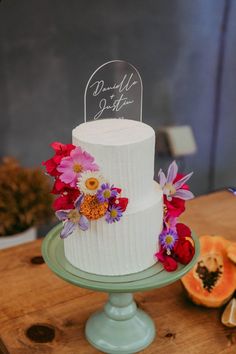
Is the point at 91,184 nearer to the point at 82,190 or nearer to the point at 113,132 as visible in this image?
the point at 82,190

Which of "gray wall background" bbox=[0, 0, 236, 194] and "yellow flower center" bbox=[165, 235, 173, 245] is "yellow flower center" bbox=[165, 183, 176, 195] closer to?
"yellow flower center" bbox=[165, 235, 173, 245]

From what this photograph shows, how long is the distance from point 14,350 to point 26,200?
0.95 m

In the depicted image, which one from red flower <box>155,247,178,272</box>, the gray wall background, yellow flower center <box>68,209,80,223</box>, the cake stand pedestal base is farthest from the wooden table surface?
the gray wall background

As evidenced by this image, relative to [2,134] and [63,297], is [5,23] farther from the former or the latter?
[63,297]

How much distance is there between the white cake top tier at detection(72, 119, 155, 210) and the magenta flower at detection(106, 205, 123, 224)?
4cm

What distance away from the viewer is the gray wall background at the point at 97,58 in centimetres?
193

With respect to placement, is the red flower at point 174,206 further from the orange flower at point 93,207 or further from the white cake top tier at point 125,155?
the orange flower at point 93,207

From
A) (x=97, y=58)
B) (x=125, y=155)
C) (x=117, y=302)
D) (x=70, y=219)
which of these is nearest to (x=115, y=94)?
(x=125, y=155)

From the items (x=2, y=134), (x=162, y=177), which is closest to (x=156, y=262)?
(x=162, y=177)

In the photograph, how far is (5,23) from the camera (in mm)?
1855

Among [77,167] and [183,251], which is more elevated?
[77,167]

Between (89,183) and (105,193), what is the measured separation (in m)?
0.03

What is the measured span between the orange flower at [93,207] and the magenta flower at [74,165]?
0.04m

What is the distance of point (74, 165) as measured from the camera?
88 cm
